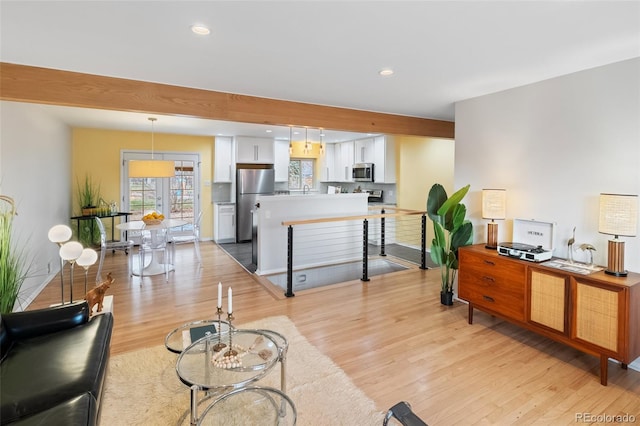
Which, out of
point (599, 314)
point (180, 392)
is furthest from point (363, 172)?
point (180, 392)

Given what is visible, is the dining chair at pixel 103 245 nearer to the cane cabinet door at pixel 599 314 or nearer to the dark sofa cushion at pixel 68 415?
the dark sofa cushion at pixel 68 415

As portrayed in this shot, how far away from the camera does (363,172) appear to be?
7469 millimetres

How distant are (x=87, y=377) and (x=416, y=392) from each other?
208 cm

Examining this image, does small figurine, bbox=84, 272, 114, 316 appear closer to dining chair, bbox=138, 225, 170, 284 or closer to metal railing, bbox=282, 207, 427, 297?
dining chair, bbox=138, 225, 170, 284

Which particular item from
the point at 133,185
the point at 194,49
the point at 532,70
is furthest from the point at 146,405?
the point at 133,185

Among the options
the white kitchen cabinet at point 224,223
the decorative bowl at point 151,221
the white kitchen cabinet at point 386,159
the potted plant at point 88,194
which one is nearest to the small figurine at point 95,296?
the decorative bowl at point 151,221

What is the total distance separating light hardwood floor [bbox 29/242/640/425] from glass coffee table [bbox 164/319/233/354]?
801 millimetres

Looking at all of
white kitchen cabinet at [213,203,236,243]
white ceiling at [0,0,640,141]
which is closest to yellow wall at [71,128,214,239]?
white kitchen cabinet at [213,203,236,243]

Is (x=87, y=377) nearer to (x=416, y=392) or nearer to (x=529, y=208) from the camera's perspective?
(x=416, y=392)

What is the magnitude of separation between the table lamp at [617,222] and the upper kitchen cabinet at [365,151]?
503 centimetres

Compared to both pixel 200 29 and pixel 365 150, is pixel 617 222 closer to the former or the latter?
pixel 200 29

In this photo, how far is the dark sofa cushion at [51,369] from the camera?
1.59 meters

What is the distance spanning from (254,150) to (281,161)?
784 mm

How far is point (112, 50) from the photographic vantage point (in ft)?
7.98
